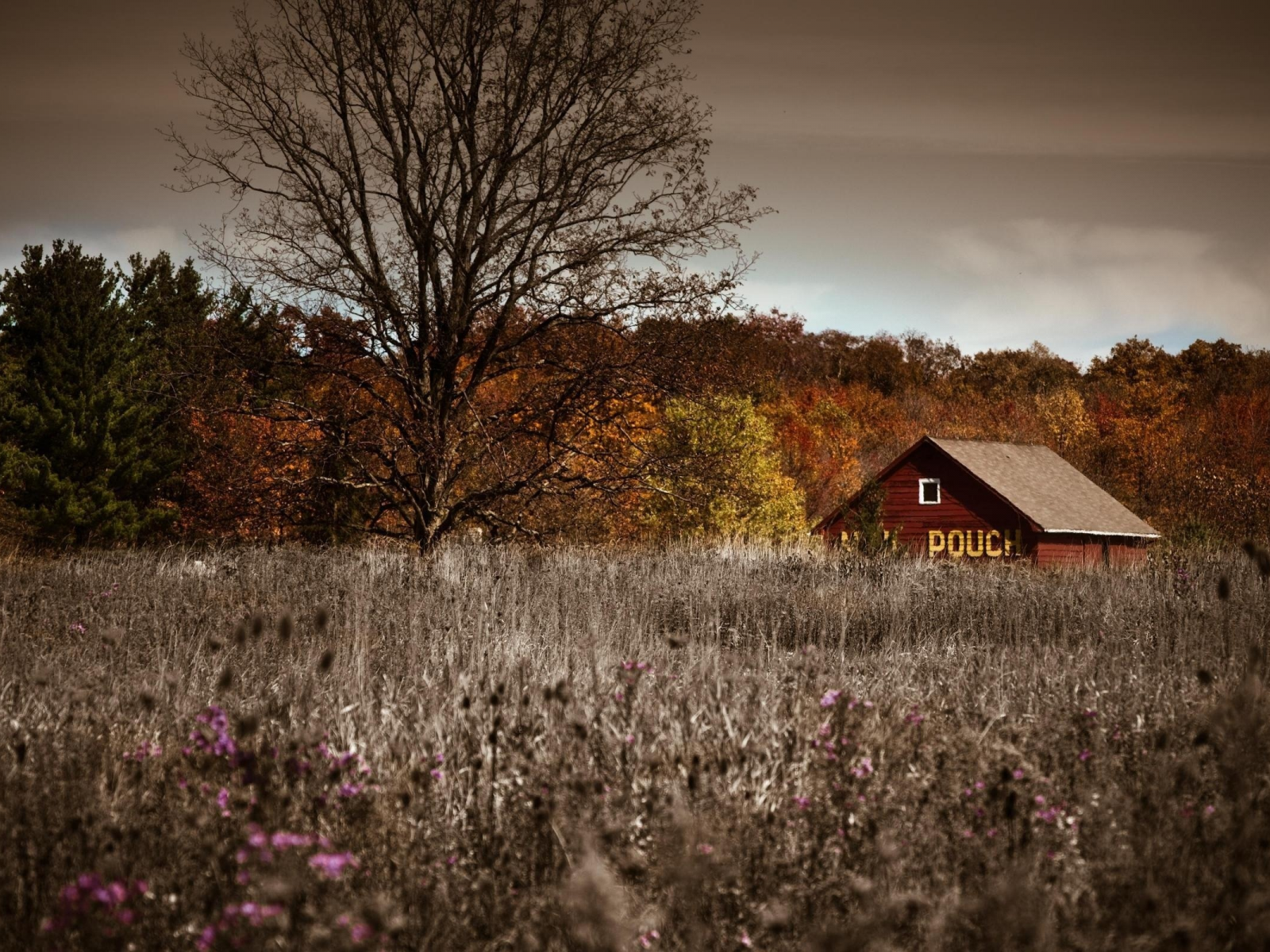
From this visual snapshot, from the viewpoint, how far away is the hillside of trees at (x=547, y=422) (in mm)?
15250

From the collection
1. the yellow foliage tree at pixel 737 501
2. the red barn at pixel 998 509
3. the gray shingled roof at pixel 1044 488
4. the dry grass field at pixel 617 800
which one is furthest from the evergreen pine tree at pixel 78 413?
the gray shingled roof at pixel 1044 488

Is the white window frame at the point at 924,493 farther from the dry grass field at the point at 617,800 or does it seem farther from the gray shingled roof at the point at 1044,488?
the dry grass field at the point at 617,800

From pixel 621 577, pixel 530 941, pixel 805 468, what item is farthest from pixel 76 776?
pixel 805 468

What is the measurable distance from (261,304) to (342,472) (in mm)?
3480

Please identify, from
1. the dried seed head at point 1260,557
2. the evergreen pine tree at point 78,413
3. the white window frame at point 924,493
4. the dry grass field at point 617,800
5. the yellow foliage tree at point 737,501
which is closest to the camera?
the dry grass field at point 617,800

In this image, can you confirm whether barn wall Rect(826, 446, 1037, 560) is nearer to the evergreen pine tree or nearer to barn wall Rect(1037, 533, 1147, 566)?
barn wall Rect(1037, 533, 1147, 566)

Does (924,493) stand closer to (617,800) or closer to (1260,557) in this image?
(1260,557)

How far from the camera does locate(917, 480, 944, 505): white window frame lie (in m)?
41.0

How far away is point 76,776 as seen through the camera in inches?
148

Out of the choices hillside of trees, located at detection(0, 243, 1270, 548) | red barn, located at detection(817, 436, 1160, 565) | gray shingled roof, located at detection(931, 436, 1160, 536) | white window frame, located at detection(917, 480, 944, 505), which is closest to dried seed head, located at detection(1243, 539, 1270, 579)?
hillside of trees, located at detection(0, 243, 1270, 548)

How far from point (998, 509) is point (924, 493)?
9.71ft

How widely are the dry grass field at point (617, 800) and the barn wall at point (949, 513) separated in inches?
1339

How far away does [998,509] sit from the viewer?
3953 centimetres

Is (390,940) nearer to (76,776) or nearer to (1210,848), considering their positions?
(76,776)
